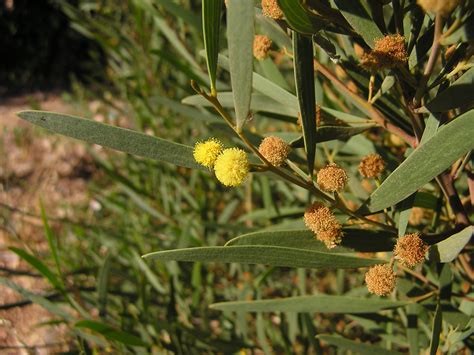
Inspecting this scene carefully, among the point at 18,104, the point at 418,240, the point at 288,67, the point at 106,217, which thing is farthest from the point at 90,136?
the point at 18,104

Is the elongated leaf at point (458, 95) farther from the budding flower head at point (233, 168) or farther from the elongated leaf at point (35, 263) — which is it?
the elongated leaf at point (35, 263)

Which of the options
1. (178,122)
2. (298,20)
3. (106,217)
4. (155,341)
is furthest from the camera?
(106,217)

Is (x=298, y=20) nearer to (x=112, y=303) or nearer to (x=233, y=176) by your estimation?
(x=233, y=176)

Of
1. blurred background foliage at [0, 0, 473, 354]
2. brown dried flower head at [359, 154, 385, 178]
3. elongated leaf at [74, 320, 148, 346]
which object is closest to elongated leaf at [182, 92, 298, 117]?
blurred background foliage at [0, 0, 473, 354]

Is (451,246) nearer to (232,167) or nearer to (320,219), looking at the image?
(320,219)

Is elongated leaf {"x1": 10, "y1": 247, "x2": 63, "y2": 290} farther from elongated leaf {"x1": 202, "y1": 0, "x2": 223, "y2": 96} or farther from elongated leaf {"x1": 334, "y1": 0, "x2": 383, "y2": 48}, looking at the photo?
elongated leaf {"x1": 334, "y1": 0, "x2": 383, "y2": 48}

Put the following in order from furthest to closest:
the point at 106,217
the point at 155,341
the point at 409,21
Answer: the point at 106,217, the point at 155,341, the point at 409,21

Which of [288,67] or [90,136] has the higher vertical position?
[288,67]
